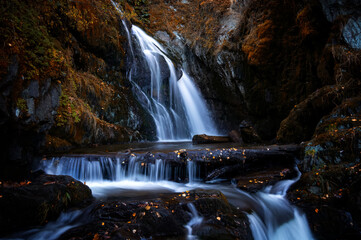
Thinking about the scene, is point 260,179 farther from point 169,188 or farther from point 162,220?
point 162,220

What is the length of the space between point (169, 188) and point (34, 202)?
111 inches

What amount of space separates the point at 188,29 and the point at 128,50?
821 centimetres

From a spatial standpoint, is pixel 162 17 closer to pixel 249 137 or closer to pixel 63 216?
pixel 249 137

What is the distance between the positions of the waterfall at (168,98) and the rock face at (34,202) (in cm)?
901

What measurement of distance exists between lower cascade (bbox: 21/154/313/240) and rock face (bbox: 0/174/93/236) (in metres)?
0.17

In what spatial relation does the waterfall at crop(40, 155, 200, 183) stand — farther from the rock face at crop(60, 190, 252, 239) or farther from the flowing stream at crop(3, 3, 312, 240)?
the rock face at crop(60, 190, 252, 239)

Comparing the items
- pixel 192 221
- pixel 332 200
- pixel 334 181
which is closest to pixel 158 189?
pixel 192 221

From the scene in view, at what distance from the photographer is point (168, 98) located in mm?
15586

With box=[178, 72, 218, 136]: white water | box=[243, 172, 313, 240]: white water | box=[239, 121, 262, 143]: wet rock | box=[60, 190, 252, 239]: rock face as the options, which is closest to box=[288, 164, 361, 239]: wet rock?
box=[243, 172, 313, 240]: white water

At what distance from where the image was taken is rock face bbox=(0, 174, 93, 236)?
3.02 metres

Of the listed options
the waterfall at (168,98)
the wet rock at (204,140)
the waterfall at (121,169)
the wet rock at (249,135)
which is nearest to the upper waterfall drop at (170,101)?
the waterfall at (168,98)

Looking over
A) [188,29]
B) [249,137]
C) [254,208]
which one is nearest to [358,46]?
[249,137]

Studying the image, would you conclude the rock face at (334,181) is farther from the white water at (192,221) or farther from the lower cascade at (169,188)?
the white water at (192,221)

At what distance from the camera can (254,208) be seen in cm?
402
